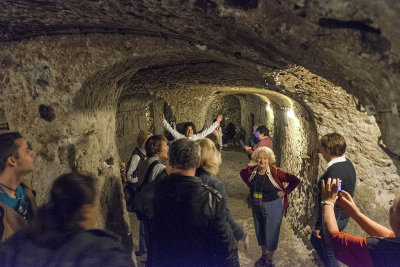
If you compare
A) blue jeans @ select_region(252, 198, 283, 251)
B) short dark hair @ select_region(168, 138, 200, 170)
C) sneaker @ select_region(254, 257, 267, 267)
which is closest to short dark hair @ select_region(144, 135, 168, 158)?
short dark hair @ select_region(168, 138, 200, 170)

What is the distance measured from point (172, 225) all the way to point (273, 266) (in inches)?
88.4

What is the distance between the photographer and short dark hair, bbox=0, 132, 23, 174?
216 cm

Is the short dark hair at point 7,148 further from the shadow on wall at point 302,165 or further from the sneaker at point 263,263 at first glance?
the shadow on wall at point 302,165

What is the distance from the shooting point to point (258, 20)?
5.12 ft

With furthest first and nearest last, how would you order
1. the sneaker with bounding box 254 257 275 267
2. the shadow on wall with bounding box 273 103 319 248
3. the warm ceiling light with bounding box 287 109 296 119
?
the warm ceiling light with bounding box 287 109 296 119 < the shadow on wall with bounding box 273 103 319 248 < the sneaker with bounding box 254 257 275 267

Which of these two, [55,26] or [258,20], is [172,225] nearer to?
[258,20]

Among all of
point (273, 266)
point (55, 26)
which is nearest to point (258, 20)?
point (55, 26)

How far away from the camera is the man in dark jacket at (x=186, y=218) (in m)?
1.82

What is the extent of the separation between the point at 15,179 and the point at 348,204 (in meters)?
2.47

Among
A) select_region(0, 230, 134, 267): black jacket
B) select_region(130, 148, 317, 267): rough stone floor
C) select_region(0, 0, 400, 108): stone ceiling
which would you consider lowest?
select_region(130, 148, 317, 267): rough stone floor

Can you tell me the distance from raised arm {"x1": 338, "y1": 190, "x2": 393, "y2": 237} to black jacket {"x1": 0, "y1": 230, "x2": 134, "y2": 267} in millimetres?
1518

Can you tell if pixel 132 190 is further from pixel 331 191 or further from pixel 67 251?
pixel 331 191

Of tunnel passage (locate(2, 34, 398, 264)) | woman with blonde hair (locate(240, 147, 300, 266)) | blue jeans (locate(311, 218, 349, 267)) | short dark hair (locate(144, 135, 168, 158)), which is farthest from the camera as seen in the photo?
woman with blonde hair (locate(240, 147, 300, 266))

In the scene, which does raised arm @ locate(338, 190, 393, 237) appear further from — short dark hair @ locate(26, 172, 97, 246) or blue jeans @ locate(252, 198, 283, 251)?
short dark hair @ locate(26, 172, 97, 246)
